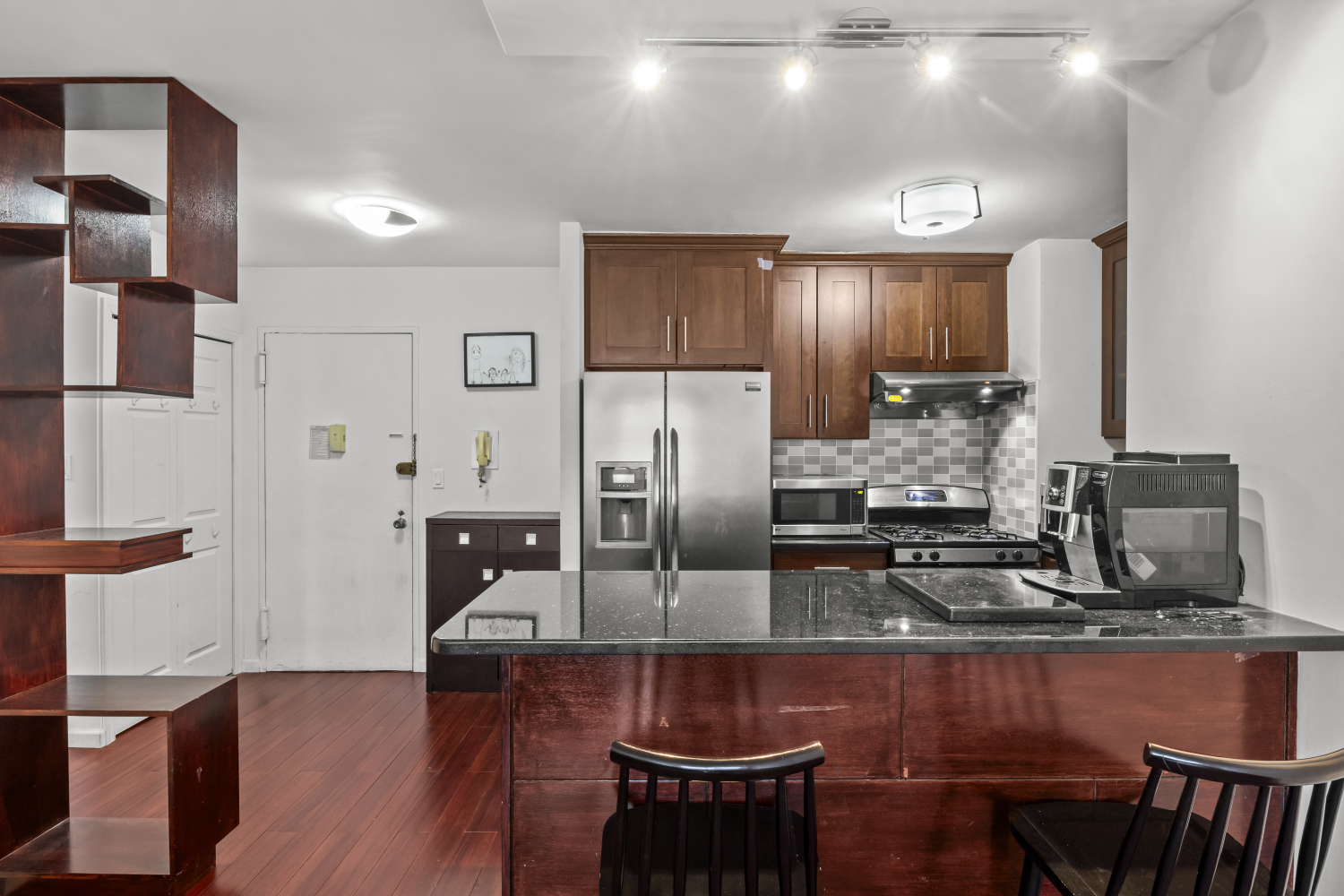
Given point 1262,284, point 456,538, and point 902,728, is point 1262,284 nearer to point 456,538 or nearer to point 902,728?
point 902,728

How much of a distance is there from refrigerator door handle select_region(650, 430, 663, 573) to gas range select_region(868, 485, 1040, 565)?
3.87 feet

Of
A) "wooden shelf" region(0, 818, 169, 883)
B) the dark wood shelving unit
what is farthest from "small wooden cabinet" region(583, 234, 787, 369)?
"wooden shelf" region(0, 818, 169, 883)

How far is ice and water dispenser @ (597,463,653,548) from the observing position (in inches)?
133

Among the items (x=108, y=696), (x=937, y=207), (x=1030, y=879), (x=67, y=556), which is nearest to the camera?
(x=1030, y=879)

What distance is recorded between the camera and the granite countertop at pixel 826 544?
11.7 feet

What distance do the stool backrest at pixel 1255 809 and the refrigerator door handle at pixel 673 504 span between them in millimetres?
2322

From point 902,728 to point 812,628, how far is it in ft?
0.94

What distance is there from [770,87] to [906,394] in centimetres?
207

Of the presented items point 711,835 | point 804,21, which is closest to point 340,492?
point 804,21

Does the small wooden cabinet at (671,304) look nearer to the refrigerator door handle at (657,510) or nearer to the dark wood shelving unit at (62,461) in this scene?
the refrigerator door handle at (657,510)

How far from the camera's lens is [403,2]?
179cm

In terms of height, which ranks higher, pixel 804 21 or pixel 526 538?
pixel 804 21

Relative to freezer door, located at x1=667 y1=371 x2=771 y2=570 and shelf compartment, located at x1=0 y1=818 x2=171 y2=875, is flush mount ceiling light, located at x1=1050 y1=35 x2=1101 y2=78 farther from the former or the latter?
shelf compartment, located at x1=0 y1=818 x2=171 y2=875

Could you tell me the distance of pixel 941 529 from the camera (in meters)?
4.10
